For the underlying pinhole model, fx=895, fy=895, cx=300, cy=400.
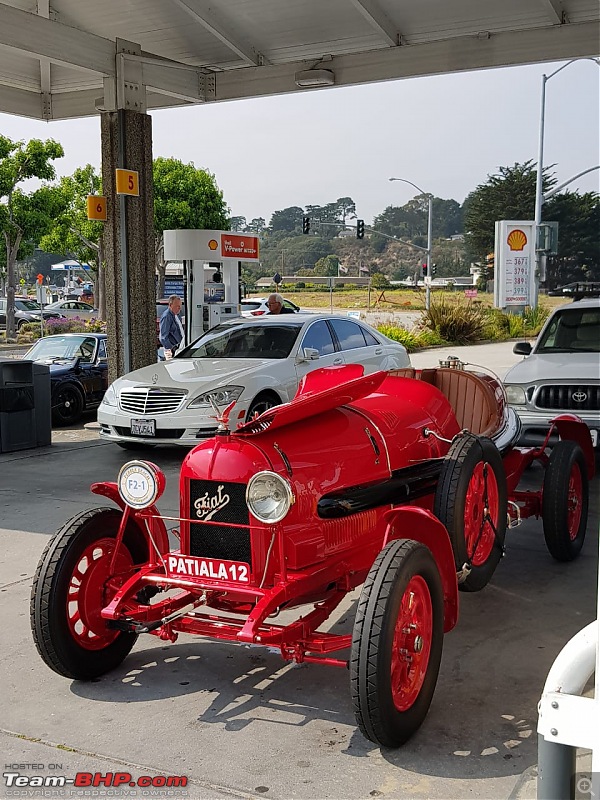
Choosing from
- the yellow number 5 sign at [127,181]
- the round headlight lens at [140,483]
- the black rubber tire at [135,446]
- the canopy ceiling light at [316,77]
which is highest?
the canopy ceiling light at [316,77]

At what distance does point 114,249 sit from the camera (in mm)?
12203

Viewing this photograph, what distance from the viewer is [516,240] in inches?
1468

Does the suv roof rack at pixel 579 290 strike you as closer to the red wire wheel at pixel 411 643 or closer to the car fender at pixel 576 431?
the car fender at pixel 576 431

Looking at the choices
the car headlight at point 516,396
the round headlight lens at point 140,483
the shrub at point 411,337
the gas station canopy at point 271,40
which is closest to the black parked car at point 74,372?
the gas station canopy at point 271,40

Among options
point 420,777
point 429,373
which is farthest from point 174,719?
point 429,373

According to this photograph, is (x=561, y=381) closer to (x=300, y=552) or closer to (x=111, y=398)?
(x=111, y=398)

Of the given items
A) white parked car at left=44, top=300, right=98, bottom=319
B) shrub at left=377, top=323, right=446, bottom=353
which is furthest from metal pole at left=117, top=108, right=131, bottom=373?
→ white parked car at left=44, top=300, right=98, bottom=319

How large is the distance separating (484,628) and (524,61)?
27.8 ft

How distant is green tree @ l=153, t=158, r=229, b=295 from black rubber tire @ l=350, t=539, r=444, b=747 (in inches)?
1934

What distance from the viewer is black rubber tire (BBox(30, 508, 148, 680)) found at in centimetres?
403

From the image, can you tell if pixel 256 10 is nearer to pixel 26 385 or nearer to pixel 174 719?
pixel 26 385

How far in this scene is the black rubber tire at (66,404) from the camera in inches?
509

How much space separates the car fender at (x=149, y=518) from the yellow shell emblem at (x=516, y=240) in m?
34.4

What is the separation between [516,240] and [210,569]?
35318mm
